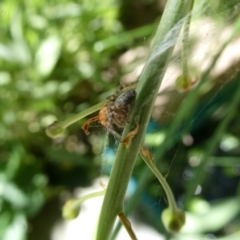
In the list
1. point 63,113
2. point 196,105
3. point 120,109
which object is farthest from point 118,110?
point 63,113

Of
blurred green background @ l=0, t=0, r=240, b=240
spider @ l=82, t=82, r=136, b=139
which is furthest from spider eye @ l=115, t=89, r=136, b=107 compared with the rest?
blurred green background @ l=0, t=0, r=240, b=240

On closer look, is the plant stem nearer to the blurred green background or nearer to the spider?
the spider

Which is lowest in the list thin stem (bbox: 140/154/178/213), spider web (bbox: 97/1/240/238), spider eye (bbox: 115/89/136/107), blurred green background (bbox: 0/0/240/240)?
thin stem (bbox: 140/154/178/213)

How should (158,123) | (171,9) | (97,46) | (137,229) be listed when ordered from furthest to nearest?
(97,46) → (137,229) → (158,123) → (171,9)

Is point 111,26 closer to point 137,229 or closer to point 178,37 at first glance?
point 137,229

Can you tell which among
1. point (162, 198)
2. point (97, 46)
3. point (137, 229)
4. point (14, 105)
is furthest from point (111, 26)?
point (162, 198)

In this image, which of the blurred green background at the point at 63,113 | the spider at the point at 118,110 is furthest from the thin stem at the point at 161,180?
the blurred green background at the point at 63,113

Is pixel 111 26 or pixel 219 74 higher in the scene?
pixel 111 26

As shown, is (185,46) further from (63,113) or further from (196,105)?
(63,113)
